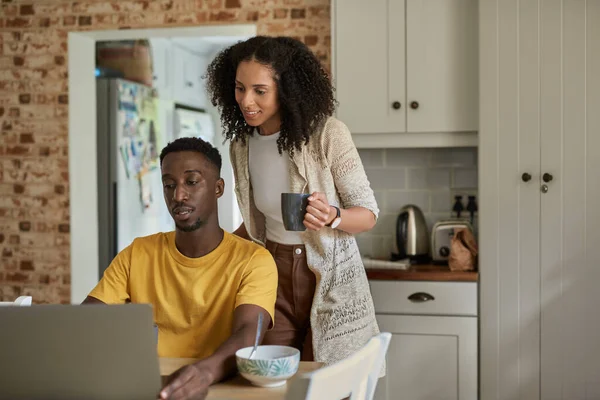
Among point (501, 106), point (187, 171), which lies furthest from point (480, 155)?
point (187, 171)

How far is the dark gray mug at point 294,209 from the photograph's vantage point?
2027 mm

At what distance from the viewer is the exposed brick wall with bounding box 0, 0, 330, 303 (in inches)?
153

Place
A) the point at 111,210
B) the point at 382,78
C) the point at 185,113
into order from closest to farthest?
the point at 382,78, the point at 111,210, the point at 185,113

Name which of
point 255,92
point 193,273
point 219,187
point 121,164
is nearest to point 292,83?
point 255,92

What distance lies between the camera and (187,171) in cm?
199

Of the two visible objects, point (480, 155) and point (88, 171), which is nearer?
point (480, 155)

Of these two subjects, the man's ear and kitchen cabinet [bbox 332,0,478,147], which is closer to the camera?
the man's ear

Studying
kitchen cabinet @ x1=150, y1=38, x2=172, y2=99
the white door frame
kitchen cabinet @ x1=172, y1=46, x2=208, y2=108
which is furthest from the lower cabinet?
kitchen cabinet @ x1=172, y1=46, x2=208, y2=108

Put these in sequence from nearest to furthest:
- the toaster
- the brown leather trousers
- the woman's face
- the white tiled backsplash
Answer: the woman's face < the brown leather trousers < the toaster < the white tiled backsplash

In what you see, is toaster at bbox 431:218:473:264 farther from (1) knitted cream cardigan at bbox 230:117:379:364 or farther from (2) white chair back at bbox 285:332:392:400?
(2) white chair back at bbox 285:332:392:400

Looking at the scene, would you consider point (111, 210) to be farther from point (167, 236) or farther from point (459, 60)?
point (167, 236)

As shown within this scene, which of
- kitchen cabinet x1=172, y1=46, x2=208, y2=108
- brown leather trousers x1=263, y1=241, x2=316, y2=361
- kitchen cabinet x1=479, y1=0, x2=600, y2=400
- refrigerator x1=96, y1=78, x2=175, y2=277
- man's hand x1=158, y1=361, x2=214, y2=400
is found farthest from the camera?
kitchen cabinet x1=172, y1=46, x2=208, y2=108

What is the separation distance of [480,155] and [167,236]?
61.2 inches

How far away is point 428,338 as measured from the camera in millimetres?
3193
